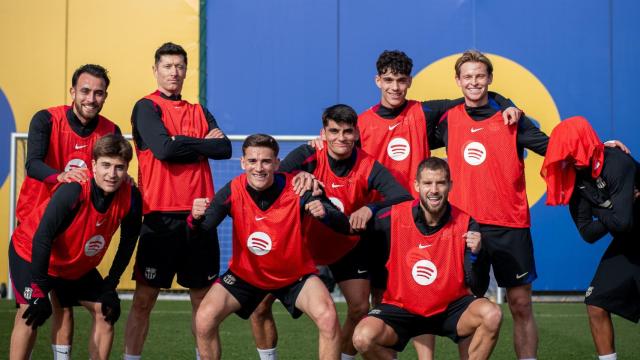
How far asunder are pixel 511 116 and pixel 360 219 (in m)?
1.20

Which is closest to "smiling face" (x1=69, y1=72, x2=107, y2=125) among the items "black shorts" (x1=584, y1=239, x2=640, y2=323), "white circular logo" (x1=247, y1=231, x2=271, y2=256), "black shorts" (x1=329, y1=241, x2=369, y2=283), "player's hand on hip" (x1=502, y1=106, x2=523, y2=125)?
"white circular logo" (x1=247, y1=231, x2=271, y2=256)

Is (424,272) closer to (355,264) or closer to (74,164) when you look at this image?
(355,264)

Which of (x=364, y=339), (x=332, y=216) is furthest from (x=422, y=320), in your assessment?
(x=332, y=216)

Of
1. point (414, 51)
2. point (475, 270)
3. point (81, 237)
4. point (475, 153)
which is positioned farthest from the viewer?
point (414, 51)

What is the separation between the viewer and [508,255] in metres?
5.43

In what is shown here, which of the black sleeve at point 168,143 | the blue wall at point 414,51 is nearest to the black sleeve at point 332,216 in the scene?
the black sleeve at point 168,143

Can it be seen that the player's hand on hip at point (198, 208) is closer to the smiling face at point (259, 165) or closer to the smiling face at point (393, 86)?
the smiling face at point (259, 165)

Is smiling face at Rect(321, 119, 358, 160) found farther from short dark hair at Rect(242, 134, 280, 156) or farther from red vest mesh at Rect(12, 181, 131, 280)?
red vest mesh at Rect(12, 181, 131, 280)

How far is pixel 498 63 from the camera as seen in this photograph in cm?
1051

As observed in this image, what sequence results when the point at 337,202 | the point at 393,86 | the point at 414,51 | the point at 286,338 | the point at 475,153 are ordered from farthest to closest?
the point at 414,51 → the point at 286,338 → the point at 393,86 → the point at 475,153 → the point at 337,202

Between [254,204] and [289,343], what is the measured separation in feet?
8.12

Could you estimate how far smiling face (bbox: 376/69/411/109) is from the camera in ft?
18.3

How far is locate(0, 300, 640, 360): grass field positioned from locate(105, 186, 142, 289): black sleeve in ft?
5.16

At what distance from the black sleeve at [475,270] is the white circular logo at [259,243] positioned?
115 centimetres
